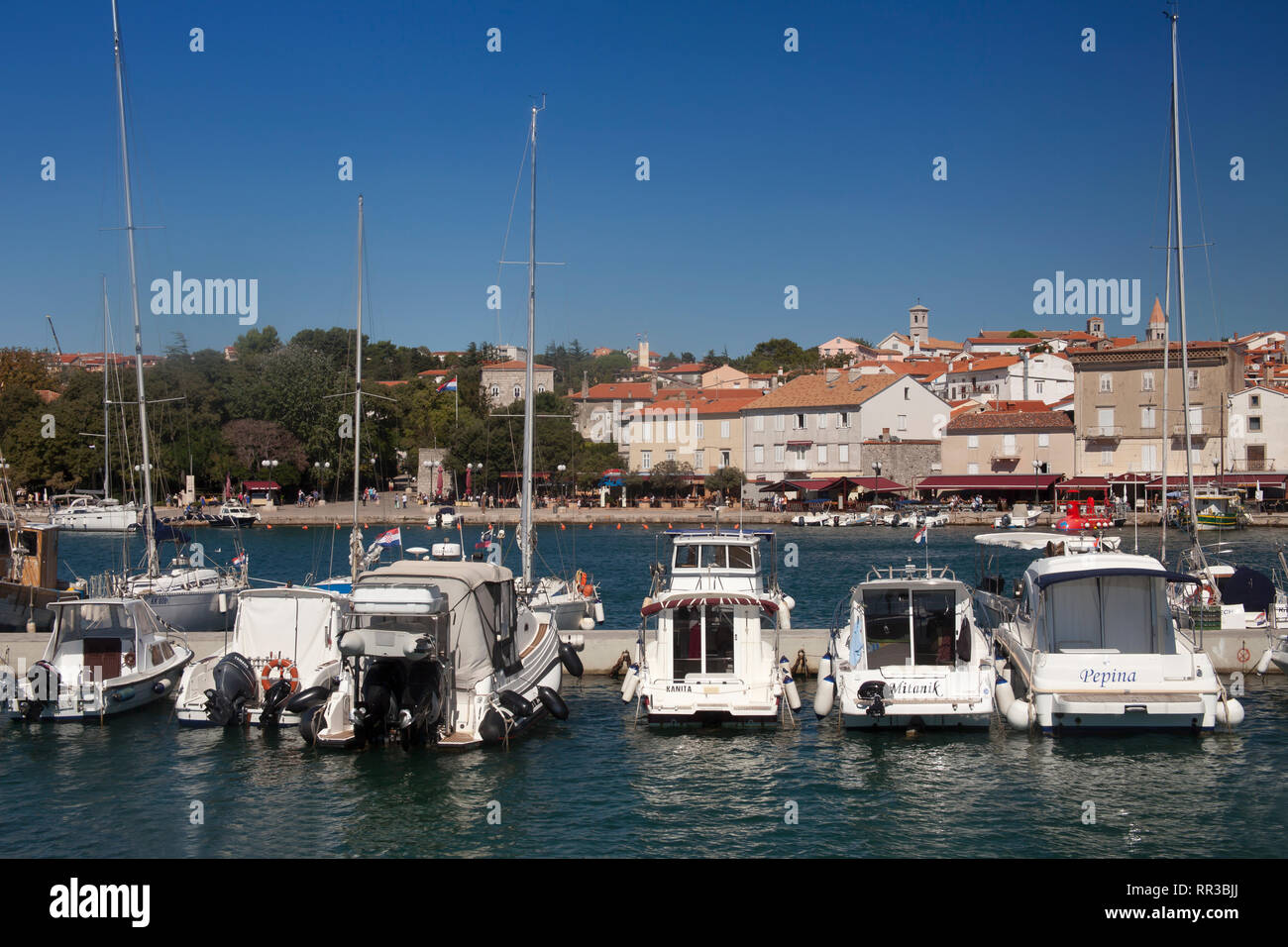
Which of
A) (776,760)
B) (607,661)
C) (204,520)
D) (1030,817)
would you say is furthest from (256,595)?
(204,520)

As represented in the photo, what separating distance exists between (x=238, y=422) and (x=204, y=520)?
519 inches

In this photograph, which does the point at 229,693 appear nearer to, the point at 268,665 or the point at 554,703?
the point at 268,665

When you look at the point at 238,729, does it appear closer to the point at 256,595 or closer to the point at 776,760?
the point at 256,595

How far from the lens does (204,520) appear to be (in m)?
74.4

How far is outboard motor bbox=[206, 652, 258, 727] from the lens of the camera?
704 inches

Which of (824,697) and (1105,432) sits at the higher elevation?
(1105,432)

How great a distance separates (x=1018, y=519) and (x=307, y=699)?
57968mm

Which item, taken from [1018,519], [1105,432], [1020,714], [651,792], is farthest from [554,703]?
[1105,432]

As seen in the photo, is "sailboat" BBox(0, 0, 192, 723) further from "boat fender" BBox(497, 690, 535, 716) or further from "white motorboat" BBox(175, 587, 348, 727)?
"boat fender" BBox(497, 690, 535, 716)

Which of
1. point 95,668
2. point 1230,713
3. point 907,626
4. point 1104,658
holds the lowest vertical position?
point 1230,713

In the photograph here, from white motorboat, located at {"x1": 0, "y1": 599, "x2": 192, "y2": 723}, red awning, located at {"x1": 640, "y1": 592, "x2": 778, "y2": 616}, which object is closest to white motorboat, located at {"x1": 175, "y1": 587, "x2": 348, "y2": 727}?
white motorboat, located at {"x1": 0, "y1": 599, "x2": 192, "y2": 723}

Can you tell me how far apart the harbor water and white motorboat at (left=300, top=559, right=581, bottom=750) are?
38 cm

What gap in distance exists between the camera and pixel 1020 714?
1647 centimetres

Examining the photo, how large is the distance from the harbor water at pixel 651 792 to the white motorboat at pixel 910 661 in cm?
54
